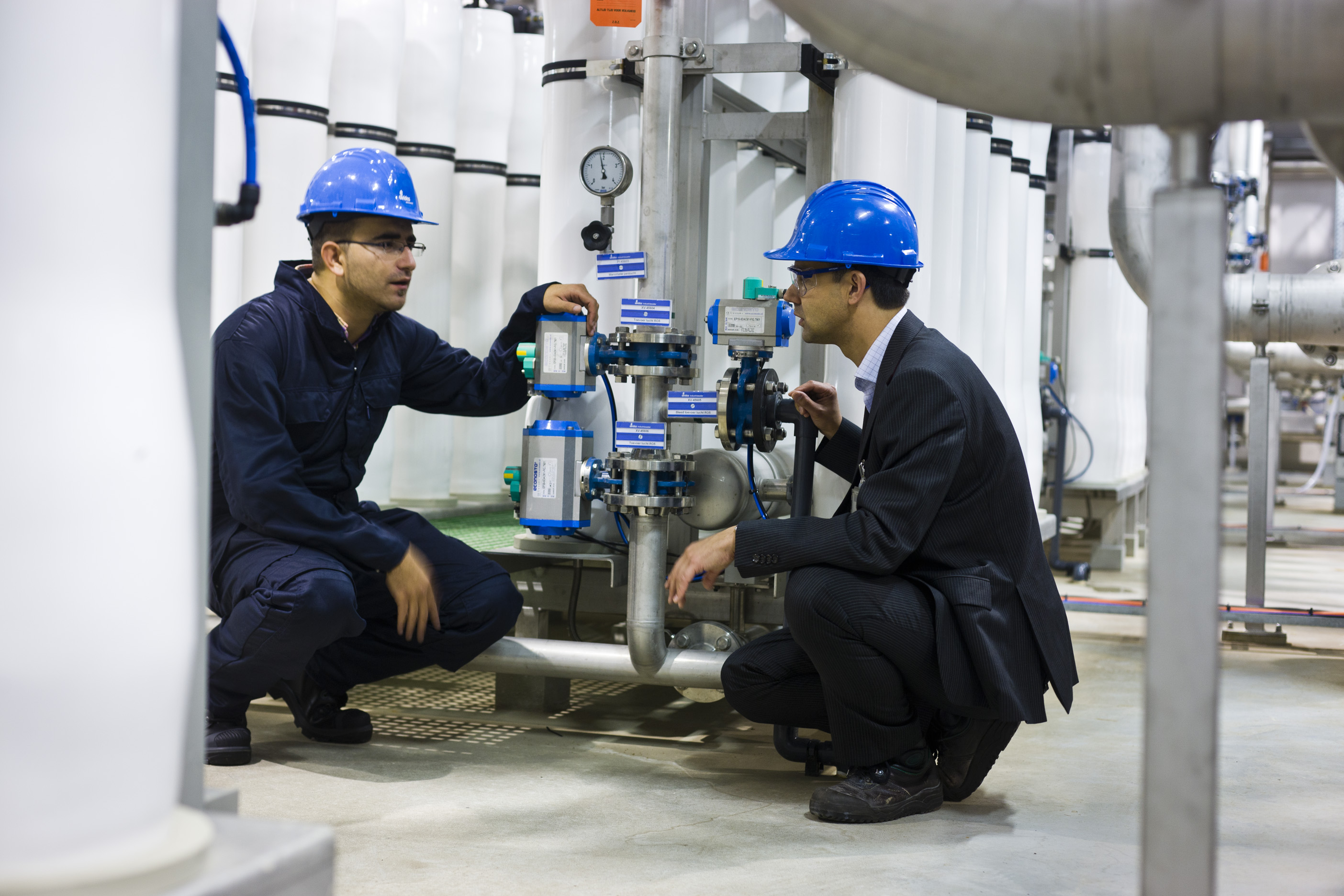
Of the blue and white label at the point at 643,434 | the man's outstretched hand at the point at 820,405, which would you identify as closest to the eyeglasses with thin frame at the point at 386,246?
the blue and white label at the point at 643,434

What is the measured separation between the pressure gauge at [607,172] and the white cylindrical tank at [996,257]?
1.73 metres

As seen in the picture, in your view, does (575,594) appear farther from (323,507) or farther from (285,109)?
(285,109)

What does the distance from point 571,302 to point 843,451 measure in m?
0.68

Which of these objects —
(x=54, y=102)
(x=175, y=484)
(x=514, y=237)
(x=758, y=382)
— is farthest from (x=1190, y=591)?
(x=514, y=237)

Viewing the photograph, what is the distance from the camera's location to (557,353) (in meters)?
2.81

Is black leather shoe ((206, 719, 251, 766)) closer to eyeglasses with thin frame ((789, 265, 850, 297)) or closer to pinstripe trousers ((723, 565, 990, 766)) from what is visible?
pinstripe trousers ((723, 565, 990, 766))

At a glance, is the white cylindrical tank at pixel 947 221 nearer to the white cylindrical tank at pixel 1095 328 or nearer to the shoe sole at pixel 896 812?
the shoe sole at pixel 896 812

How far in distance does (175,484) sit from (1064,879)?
5.41 feet

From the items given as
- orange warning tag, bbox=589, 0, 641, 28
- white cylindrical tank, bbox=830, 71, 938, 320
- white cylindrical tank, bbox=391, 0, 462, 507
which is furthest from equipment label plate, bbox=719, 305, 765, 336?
white cylindrical tank, bbox=391, 0, 462, 507

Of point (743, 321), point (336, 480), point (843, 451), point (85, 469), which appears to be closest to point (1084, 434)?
point (843, 451)

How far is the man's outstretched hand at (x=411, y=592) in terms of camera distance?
267cm

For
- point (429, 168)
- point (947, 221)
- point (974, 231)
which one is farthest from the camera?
point (429, 168)

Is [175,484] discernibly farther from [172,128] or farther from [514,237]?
[514,237]

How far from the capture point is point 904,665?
2346 millimetres
